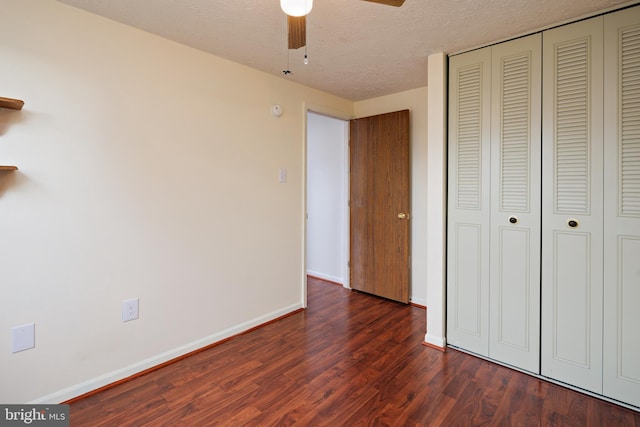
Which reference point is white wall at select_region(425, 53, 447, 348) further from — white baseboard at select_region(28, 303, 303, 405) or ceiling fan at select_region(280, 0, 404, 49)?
white baseboard at select_region(28, 303, 303, 405)

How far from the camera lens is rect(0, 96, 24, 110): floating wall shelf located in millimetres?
1527

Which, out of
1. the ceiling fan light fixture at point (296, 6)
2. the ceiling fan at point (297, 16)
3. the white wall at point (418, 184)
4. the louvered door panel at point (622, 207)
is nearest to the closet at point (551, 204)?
the louvered door panel at point (622, 207)

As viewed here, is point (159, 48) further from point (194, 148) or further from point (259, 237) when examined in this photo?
point (259, 237)

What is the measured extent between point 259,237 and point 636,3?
2.90 meters

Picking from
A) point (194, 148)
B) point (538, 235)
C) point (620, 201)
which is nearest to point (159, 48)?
point (194, 148)

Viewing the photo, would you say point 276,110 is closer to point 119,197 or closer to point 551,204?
point 119,197

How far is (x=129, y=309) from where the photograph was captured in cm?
210

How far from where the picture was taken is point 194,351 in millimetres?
2426

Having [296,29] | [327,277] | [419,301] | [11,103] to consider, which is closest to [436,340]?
[419,301]

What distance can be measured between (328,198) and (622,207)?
2.93 metres

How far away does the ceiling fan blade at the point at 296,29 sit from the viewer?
1.38 m

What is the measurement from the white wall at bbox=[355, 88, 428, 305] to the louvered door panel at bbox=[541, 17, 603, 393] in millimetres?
1339

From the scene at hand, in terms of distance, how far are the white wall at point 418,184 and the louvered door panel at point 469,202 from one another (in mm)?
892

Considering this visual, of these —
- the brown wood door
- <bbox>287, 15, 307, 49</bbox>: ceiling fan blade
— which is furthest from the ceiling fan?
the brown wood door
